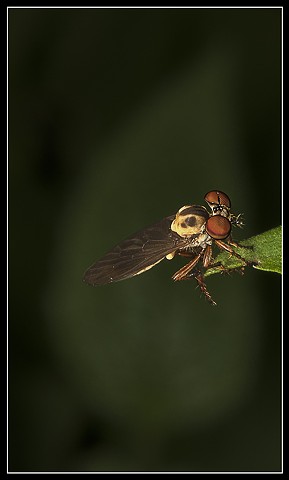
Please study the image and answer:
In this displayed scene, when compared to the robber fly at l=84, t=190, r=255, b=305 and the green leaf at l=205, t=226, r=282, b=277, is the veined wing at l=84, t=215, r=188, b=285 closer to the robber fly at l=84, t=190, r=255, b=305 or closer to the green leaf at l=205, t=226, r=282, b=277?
the robber fly at l=84, t=190, r=255, b=305

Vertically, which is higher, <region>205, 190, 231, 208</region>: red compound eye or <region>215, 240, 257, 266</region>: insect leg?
<region>205, 190, 231, 208</region>: red compound eye

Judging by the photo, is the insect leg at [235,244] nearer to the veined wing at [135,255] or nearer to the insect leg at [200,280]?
the insect leg at [200,280]

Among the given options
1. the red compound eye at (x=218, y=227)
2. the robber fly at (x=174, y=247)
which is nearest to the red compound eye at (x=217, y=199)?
the robber fly at (x=174, y=247)

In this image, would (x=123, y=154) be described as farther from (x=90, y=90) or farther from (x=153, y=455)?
(x=153, y=455)

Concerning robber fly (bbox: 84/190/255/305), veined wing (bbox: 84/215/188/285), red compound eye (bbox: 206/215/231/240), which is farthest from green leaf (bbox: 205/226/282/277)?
veined wing (bbox: 84/215/188/285)

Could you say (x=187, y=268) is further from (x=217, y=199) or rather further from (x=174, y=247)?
(x=217, y=199)

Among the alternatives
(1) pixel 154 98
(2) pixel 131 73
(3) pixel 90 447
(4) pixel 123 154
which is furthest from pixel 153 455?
(2) pixel 131 73

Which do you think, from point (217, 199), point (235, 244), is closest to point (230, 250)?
point (235, 244)
